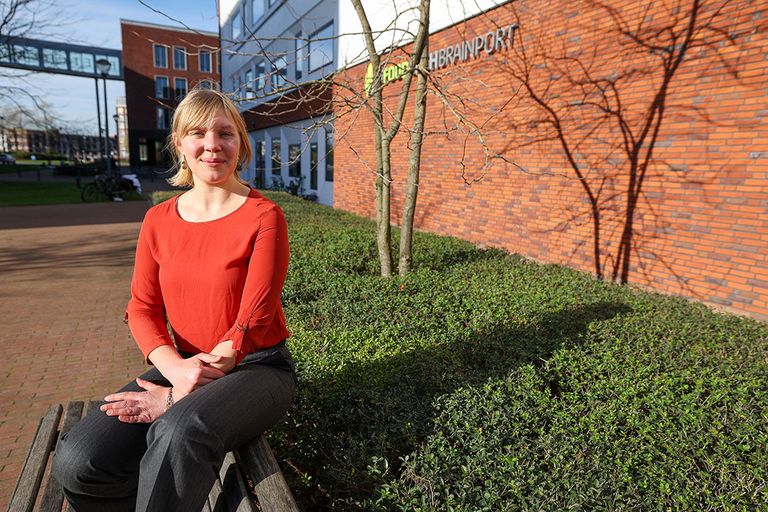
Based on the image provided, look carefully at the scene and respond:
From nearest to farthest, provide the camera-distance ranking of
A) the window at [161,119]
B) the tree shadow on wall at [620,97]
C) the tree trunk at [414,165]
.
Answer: the tree shadow on wall at [620,97]
the tree trunk at [414,165]
the window at [161,119]

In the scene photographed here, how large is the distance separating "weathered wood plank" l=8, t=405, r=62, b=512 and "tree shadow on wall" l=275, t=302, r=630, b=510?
0.97 m

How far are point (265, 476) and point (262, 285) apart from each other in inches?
26.6

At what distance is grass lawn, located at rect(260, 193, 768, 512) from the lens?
1.97 metres

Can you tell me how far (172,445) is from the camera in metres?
1.46

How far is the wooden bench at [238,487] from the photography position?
5.16 ft

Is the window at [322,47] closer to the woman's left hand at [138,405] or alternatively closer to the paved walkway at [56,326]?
the paved walkway at [56,326]

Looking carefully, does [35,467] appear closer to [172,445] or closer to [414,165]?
[172,445]

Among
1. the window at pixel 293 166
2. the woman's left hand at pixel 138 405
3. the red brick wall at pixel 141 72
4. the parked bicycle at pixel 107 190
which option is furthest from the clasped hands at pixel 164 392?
the red brick wall at pixel 141 72

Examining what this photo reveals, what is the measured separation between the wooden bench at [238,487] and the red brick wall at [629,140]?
3249 millimetres

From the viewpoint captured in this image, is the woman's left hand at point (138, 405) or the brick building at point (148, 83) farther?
the brick building at point (148, 83)

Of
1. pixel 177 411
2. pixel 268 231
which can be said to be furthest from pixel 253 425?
pixel 268 231

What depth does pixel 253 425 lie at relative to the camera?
172 cm

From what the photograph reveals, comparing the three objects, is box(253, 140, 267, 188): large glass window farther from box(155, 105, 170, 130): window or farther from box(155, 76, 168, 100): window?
box(155, 76, 168, 100): window

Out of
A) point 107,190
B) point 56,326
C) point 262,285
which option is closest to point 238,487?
point 262,285
